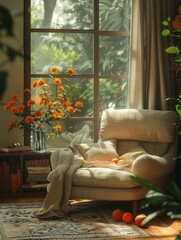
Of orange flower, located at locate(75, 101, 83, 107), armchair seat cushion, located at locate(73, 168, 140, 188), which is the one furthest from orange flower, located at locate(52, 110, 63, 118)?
armchair seat cushion, located at locate(73, 168, 140, 188)

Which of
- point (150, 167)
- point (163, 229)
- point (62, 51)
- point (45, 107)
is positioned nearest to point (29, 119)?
point (45, 107)

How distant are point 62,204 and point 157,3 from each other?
231 centimetres

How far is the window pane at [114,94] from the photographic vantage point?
5664mm

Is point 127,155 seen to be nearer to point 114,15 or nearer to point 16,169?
point 16,169

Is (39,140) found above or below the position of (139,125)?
below

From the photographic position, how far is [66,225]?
407cm

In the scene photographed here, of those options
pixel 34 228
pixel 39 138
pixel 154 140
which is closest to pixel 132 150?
pixel 154 140

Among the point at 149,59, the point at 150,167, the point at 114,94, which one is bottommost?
the point at 150,167

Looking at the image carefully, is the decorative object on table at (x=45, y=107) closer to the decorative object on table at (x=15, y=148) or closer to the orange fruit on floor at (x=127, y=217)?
the decorative object on table at (x=15, y=148)

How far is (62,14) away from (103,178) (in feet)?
6.76

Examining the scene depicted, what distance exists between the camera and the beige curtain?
532cm

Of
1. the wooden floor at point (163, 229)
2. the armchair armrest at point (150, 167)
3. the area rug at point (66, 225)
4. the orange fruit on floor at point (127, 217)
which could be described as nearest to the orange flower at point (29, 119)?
the area rug at point (66, 225)

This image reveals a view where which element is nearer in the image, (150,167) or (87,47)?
(150,167)

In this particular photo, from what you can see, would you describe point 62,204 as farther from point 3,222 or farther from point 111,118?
point 111,118
